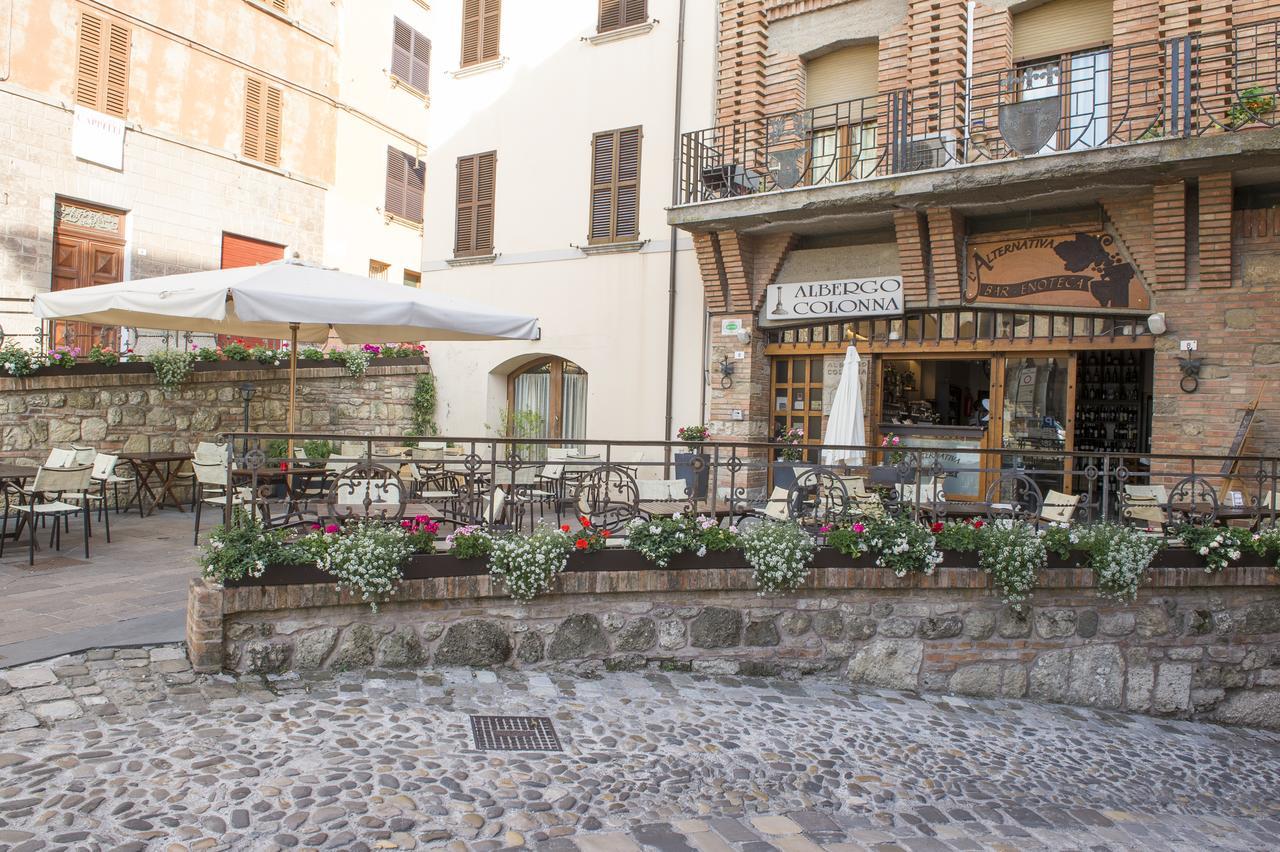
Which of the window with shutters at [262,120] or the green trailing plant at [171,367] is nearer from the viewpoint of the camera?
the green trailing plant at [171,367]

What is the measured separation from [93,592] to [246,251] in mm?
12375

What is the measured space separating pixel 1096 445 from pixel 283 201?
616 inches

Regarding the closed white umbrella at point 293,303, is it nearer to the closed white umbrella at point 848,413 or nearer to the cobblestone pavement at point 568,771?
the cobblestone pavement at point 568,771

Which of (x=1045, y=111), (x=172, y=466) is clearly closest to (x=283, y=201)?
(x=172, y=466)

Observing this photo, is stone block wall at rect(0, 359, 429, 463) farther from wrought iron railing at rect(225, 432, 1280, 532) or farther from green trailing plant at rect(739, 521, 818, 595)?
green trailing plant at rect(739, 521, 818, 595)

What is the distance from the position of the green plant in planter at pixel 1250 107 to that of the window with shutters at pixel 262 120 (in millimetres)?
16260

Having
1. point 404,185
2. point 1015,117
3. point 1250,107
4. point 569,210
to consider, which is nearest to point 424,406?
point 569,210

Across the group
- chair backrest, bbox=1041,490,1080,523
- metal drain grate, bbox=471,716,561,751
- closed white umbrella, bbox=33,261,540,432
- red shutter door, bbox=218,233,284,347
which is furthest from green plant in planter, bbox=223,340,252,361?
chair backrest, bbox=1041,490,1080,523

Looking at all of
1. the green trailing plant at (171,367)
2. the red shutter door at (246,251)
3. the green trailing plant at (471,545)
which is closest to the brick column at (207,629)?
the green trailing plant at (471,545)

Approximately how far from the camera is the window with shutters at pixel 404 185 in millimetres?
20234

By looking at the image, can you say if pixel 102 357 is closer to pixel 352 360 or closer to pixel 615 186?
pixel 352 360

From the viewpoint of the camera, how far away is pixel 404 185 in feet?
67.7

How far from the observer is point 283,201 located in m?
17.8

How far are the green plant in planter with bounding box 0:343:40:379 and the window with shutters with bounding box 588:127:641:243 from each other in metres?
7.53
